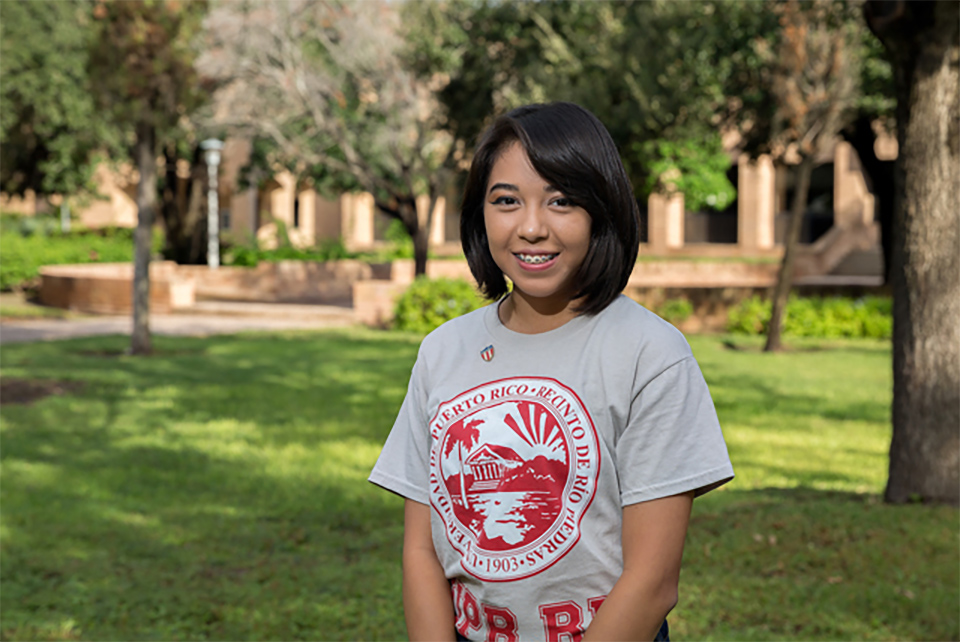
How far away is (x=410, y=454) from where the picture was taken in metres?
1.89

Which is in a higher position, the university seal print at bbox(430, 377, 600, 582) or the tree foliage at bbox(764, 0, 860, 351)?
the tree foliage at bbox(764, 0, 860, 351)

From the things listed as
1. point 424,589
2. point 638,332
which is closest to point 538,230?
point 638,332

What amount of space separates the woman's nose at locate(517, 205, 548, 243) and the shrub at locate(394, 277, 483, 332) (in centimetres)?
Result: 1534

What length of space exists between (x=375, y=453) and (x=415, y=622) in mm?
6184

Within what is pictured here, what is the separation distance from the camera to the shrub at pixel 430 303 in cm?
1725

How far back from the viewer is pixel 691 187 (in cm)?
1911

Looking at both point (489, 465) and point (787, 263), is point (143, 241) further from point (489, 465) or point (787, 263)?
point (489, 465)

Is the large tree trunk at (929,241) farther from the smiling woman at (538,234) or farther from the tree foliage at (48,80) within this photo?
the tree foliage at (48,80)

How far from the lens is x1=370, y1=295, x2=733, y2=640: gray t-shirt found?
5.41ft

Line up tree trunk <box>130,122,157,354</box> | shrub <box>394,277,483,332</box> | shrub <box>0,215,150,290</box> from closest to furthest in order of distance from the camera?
tree trunk <box>130,122,157,354</box>, shrub <box>394,277,483,332</box>, shrub <box>0,215,150,290</box>

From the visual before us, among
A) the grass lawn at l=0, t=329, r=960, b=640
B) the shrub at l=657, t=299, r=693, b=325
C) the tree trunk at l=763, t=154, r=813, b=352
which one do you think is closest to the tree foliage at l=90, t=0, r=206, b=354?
the grass lawn at l=0, t=329, r=960, b=640

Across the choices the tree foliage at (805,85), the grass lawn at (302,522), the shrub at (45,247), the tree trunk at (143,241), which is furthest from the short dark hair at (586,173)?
the shrub at (45,247)

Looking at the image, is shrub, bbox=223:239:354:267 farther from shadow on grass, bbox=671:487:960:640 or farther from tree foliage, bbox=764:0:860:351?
shadow on grass, bbox=671:487:960:640

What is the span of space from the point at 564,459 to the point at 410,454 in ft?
1.15
